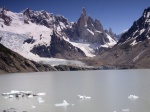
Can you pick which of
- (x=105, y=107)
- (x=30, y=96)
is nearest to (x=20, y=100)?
(x=30, y=96)

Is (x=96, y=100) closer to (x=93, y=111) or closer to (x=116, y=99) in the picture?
(x=116, y=99)

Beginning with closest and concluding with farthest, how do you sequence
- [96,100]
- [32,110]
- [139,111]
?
1. [139,111]
2. [32,110]
3. [96,100]

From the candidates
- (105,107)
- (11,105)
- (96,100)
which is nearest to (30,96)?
(11,105)

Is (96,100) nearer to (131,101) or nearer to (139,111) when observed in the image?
(131,101)

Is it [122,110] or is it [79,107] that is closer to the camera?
[122,110]

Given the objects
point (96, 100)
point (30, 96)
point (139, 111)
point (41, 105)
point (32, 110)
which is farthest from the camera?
point (30, 96)

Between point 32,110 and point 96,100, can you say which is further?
point 96,100

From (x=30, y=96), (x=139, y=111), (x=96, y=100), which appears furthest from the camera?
(x=30, y=96)

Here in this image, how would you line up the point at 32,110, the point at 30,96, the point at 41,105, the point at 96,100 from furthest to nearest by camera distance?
the point at 30,96, the point at 96,100, the point at 41,105, the point at 32,110

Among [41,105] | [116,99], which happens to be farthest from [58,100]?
[116,99]
